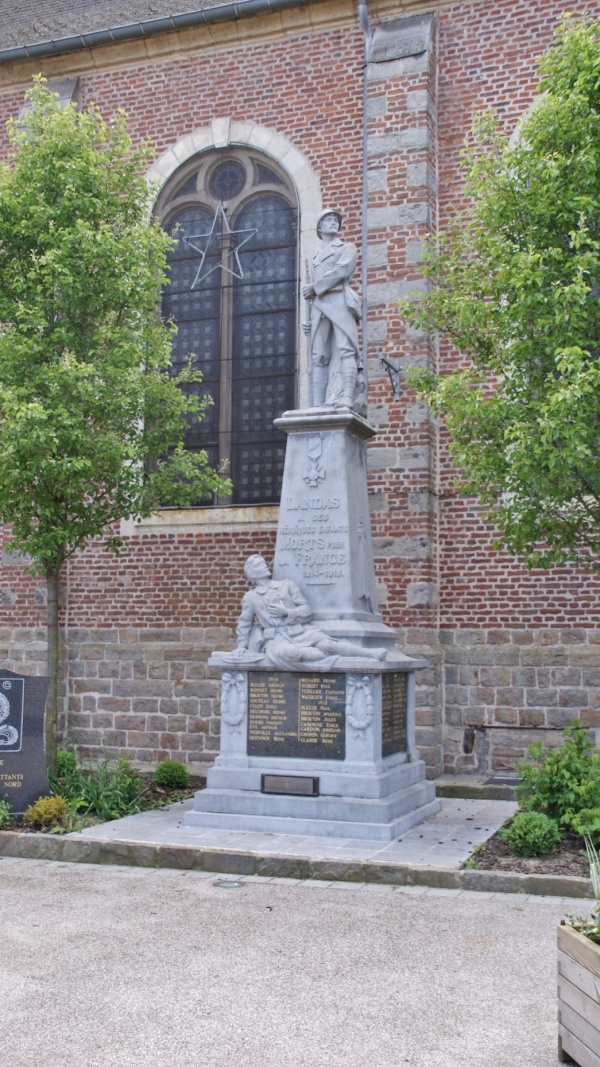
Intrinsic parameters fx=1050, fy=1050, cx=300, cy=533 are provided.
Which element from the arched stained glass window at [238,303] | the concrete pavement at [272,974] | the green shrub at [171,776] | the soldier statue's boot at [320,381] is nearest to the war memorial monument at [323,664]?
the soldier statue's boot at [320,381]

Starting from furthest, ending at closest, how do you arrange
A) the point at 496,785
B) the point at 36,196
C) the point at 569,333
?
the point at 496,785 < the point at 36,196 < the point at 569,333

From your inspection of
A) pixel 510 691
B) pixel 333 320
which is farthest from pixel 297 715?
pixel 333 320

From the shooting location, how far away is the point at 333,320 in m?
9.82

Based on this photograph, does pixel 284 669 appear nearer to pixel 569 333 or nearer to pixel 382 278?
pixel 569 333

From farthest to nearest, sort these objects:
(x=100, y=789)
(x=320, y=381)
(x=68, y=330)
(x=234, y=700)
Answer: (x=68, y=330) < (x=320, y=381) < (x=100, y=789) < (x=234, y=700)

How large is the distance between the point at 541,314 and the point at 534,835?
405 cm

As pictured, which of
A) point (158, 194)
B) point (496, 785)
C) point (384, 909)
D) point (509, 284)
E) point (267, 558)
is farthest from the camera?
point (158, 194)

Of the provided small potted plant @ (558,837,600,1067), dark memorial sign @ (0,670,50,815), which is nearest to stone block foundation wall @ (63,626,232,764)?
dark memorial sign @ (0,670,50,815)

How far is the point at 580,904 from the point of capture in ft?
21.8

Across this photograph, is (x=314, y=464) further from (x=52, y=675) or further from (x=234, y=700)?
(x=52, y=675)

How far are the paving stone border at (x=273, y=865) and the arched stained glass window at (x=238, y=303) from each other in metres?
5.91

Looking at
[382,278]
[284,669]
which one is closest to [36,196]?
[382,278]

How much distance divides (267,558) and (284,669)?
12.7 feet

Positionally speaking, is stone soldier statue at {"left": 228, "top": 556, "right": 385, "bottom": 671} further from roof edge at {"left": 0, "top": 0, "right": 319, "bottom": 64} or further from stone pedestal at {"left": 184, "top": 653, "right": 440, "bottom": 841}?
roof edge at {"left": 0, "top": 0, "right": 319, "bottom": 64}
